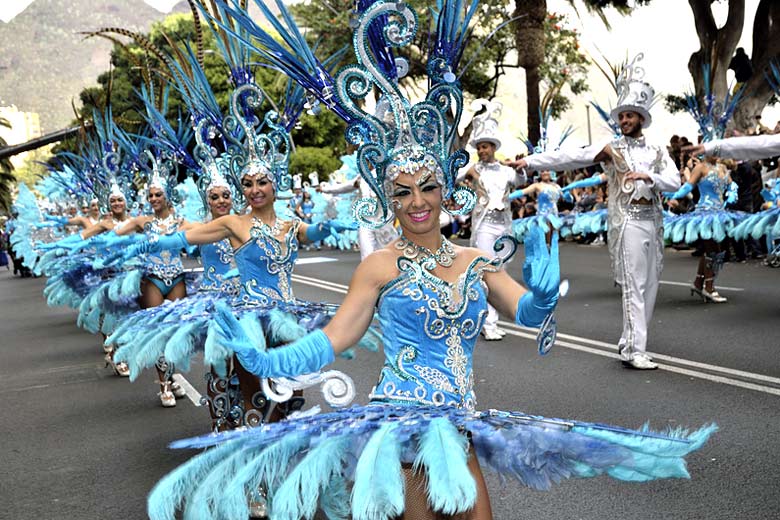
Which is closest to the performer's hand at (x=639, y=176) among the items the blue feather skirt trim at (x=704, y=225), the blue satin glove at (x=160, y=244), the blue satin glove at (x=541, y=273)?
the blue satin glove at (x=160, y=244)

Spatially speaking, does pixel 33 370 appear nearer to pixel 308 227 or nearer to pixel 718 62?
pixel 308 227

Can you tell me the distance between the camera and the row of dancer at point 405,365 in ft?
9.00

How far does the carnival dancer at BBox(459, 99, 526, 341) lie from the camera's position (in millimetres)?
9711

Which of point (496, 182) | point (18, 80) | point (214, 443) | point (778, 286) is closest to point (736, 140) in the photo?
point (496, 182)

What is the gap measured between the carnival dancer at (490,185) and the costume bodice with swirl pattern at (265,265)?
14.4 feet

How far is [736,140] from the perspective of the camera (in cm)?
806

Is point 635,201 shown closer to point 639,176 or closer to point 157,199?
point 639,176

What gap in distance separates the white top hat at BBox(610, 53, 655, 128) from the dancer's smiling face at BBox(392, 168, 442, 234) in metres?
4.63

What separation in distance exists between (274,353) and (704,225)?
9.63 m

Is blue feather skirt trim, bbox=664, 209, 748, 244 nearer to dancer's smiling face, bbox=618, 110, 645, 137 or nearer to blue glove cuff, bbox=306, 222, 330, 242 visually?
dancer's smiling face, bbox=618, 110, 645, 137

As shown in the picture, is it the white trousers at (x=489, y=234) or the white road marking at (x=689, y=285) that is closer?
the white trousers at (x=489, y=234)

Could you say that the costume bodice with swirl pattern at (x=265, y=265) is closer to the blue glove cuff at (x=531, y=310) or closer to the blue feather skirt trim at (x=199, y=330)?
the blue feather skirt trim at (x=199, y=330)

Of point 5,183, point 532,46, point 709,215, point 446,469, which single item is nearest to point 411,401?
point 446,469

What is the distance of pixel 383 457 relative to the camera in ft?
8.73
